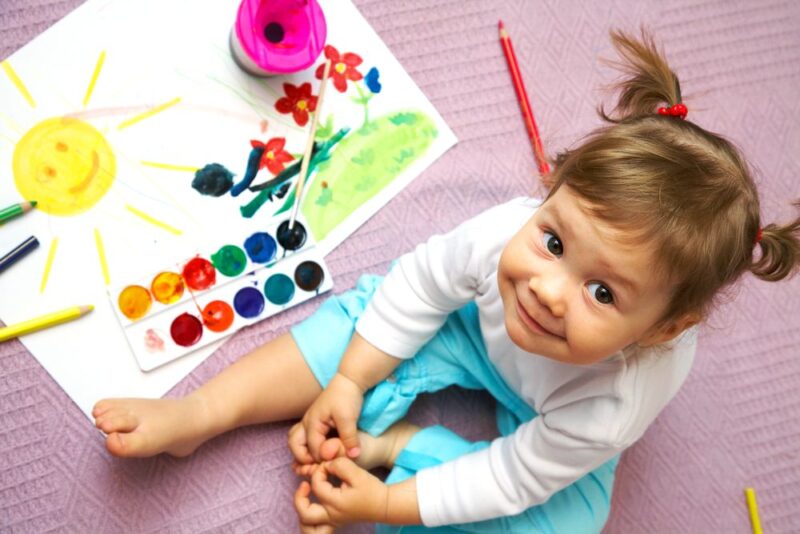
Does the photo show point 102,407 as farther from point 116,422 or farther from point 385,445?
point 385,445

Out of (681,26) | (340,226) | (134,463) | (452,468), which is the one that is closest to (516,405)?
(452,468)

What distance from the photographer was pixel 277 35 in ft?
2.44

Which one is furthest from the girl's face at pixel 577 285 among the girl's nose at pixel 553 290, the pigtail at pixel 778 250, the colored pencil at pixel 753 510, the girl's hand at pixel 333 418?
the colored pencil at pixel 753 510

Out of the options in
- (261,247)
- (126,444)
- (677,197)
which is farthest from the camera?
(261,247)

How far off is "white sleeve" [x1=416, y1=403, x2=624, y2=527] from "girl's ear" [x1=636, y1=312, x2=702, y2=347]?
11 cm

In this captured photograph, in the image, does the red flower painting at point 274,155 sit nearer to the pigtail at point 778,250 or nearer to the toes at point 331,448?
the toes at point 331,448

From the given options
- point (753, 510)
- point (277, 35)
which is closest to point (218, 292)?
point (277, 35)

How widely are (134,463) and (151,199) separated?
258mm

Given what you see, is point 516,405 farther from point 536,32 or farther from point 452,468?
point 536,32

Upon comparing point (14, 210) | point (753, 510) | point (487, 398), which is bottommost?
point (753, 510)

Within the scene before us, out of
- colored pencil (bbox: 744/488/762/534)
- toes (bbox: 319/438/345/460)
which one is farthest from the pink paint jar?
colored pencil (bbox: 744/488/762/534)

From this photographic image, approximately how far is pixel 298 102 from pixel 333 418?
13.0 inches

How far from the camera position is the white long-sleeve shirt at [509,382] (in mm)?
610

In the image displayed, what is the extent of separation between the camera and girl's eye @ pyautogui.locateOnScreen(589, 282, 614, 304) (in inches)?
20.0
